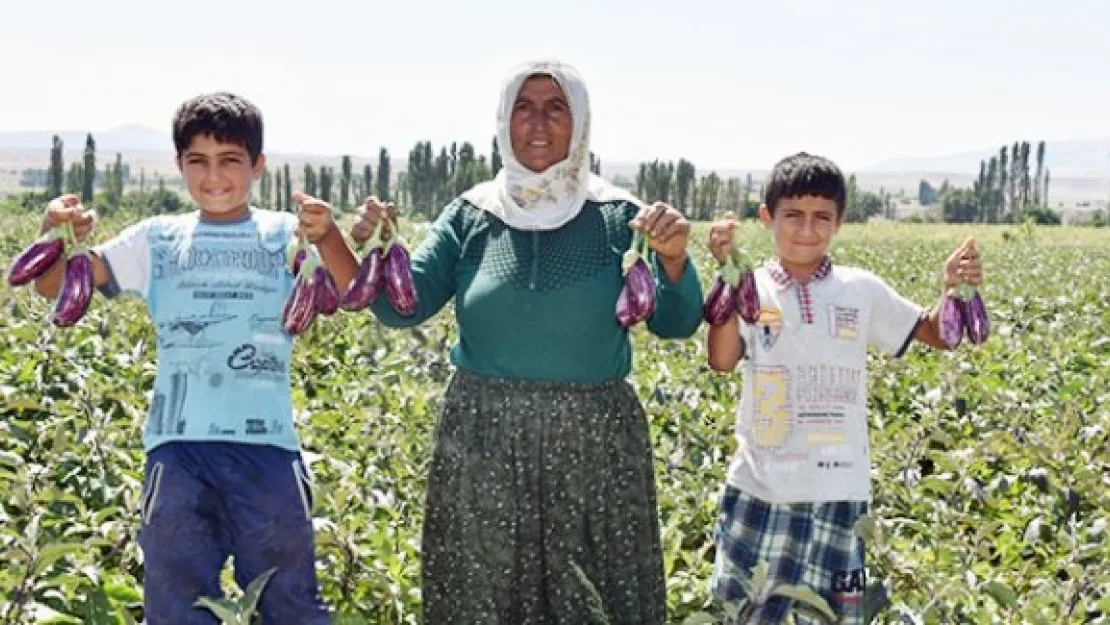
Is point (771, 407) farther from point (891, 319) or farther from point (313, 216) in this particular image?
point (313, 216)

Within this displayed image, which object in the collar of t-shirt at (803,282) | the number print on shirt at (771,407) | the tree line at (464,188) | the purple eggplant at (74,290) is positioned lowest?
the number print on shirt at (771,407)

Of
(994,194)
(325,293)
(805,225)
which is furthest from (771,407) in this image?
(994,194)

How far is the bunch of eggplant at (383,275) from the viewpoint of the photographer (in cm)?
227

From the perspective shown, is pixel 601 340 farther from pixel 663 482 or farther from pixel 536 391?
pixel 663 482

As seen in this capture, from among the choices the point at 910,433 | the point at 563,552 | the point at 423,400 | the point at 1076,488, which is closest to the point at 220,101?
the point at 563,552

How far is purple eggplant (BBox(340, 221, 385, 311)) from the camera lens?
2.26m

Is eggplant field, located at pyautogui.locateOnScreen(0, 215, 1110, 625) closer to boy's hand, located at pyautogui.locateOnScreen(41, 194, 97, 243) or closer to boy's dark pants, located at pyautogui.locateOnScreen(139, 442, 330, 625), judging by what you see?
boy's dark pants, located at pyautogui.locateOnScreen(139, 442, 330, 625)

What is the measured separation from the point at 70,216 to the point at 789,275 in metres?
1.43

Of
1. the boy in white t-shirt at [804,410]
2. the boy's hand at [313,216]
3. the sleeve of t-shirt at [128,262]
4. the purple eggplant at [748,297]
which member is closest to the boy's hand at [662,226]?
the purple eggplant at [748,297]

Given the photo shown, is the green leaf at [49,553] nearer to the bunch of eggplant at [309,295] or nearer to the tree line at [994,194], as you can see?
the bunch of eggplant at [309,295]

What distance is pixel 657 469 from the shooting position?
3770 millimetres

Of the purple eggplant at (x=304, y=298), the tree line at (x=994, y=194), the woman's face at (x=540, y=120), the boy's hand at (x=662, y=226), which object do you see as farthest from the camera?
the tree line at (x=994, y=194)

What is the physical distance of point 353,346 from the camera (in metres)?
6.11

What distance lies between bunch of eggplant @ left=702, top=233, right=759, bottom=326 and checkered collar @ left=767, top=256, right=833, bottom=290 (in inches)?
10.0
